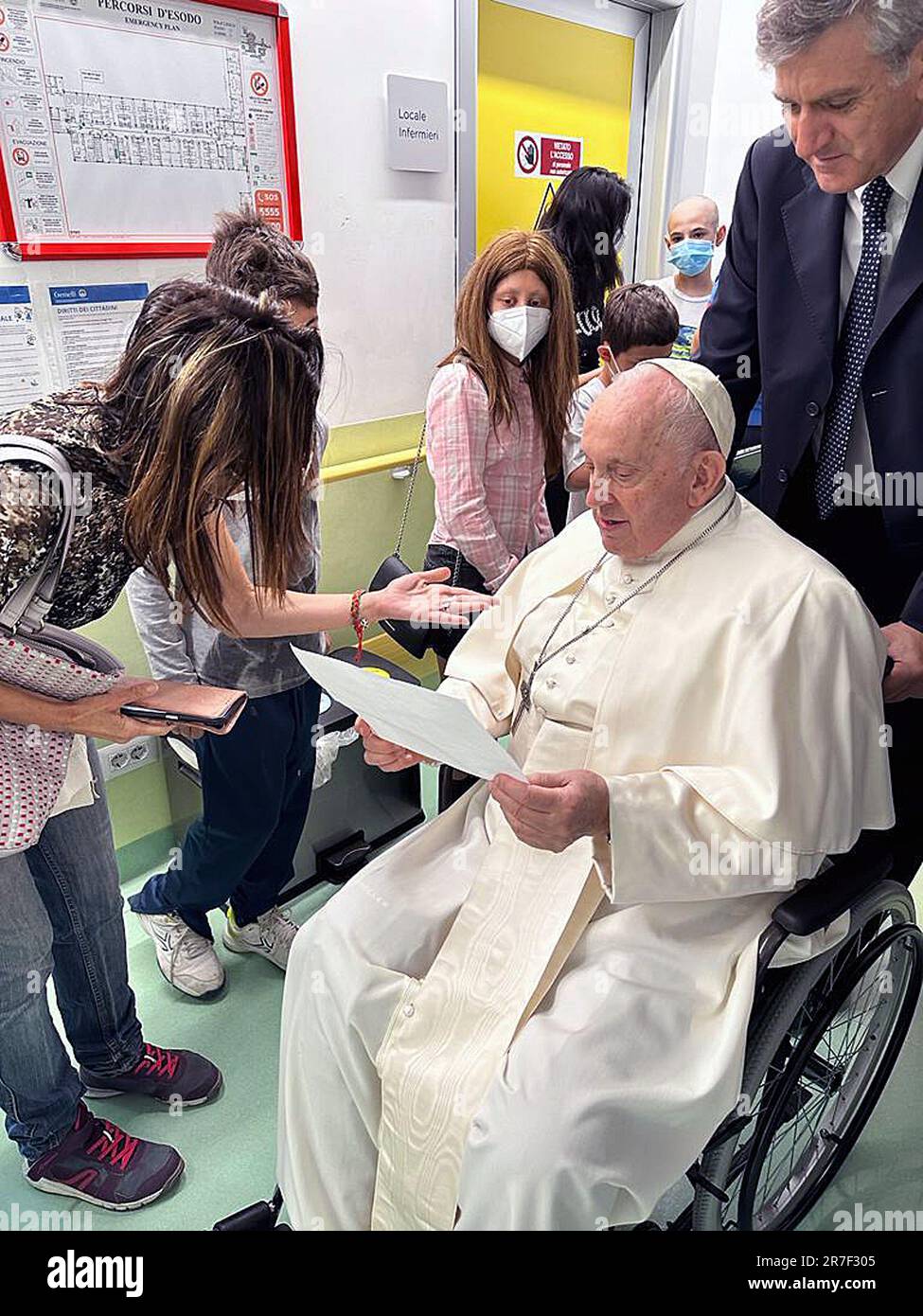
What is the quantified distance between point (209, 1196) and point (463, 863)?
840mm

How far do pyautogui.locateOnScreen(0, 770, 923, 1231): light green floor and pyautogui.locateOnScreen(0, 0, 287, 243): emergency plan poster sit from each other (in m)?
1.80

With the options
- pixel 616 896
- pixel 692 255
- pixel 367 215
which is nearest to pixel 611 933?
pixel 616 896

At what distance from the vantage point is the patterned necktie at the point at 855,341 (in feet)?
5.05

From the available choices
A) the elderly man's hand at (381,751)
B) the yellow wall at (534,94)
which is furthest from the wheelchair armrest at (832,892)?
the yellow wall at (534,94)

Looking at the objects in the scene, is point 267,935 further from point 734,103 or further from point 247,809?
point 734,103

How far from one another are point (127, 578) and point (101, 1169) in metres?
1.12

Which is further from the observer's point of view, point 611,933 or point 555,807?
point 611,933

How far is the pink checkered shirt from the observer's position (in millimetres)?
2344

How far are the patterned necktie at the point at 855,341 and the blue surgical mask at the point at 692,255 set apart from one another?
2144mm

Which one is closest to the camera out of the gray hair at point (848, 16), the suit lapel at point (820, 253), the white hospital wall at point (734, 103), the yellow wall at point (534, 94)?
the gray hair at point (848, 16)

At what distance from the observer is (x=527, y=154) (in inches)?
141

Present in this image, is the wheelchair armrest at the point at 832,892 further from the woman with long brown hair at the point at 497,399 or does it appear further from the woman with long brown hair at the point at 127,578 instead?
the woman with long brown hair at the point at 497,399

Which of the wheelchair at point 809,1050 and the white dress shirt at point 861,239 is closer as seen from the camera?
the wheelchair at point 809,1050

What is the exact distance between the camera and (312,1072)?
1471 millimetres
